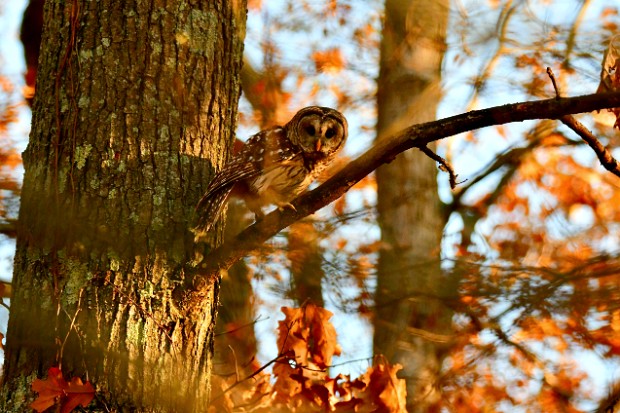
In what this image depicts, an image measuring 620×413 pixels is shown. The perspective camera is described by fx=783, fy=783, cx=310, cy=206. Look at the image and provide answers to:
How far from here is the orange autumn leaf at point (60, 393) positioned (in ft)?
9.43

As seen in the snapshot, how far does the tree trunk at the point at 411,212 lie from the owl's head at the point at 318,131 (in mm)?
1428

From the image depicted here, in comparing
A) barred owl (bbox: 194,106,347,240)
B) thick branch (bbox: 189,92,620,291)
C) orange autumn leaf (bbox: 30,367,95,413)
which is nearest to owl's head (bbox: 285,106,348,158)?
barred owl (bbox: 194,106,347,240)

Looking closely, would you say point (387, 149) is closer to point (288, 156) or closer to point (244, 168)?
point (244, 168)

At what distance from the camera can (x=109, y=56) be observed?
3.50 metres

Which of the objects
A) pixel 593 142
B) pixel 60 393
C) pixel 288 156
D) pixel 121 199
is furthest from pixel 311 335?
pixel 593 142

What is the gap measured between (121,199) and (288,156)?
1484mm

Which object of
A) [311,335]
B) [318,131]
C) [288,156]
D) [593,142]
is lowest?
[311,335]

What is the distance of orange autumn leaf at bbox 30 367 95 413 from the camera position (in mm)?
2875

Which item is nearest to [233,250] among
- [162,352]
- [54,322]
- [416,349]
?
[162,352]

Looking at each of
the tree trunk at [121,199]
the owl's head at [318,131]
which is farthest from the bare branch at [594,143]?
the owl's head at [318,131]

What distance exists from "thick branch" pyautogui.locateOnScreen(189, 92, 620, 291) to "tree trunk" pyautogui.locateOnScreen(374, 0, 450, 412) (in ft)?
9.32

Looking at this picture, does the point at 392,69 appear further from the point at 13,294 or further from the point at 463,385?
the point at 13,294

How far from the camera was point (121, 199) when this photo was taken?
10.9ft

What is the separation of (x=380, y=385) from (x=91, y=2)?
252cm
